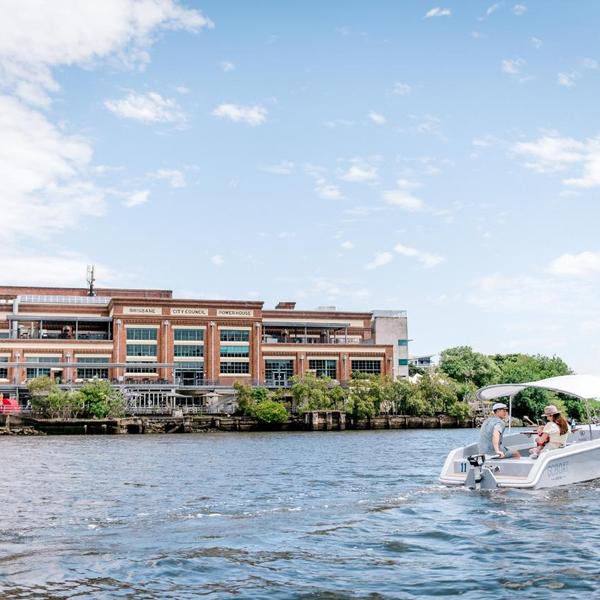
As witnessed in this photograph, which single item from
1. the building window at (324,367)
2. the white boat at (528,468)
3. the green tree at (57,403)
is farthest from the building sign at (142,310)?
the white boat at (528,468)

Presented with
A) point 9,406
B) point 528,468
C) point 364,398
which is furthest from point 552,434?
point 9,406

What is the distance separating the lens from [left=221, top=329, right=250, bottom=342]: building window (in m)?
110

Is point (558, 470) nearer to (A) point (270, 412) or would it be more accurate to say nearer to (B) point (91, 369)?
(A) point (270, 412)

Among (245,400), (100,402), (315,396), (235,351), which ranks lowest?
(100,402)

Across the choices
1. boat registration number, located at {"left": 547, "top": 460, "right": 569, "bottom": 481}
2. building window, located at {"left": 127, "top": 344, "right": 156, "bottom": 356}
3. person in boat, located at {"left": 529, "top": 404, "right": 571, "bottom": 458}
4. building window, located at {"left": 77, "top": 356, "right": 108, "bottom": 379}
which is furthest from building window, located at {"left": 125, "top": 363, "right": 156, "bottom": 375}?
boat registration number, located at {"left": 547, "top": 460, "right": 569, "bottom": 481}

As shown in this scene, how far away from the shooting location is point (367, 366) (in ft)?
379

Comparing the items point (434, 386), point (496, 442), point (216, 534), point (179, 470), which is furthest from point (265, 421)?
point (216, 534)

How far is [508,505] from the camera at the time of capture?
20.7 meters

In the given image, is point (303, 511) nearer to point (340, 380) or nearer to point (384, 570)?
point (384, 570)

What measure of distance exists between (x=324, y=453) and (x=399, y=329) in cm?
8412

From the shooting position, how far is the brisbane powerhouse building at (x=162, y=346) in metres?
104

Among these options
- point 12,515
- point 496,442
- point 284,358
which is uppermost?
point 284,358

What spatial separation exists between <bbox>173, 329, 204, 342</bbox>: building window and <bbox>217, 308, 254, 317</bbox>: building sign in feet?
11.2

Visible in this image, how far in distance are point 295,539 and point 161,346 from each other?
300 ft
